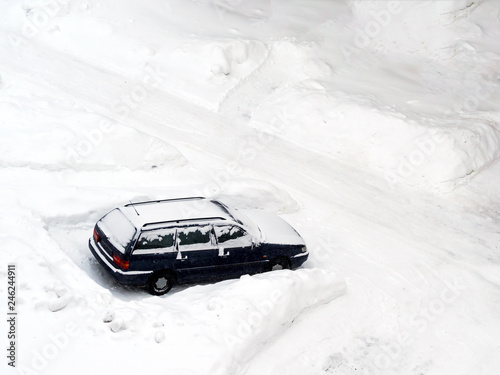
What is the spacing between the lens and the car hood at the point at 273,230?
10742 millimetres

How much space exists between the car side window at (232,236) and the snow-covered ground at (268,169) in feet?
2.44

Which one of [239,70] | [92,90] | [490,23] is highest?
[490,23]

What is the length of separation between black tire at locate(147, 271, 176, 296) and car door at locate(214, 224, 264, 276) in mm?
918

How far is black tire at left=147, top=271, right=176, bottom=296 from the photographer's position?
31.7ft

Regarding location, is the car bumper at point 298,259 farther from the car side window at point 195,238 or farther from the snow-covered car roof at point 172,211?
the car side window at point 195,238

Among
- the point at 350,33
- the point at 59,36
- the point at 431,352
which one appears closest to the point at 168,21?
the point at 59,36

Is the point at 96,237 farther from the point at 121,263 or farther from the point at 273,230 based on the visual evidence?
the point at 273,230

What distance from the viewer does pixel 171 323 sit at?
819cm

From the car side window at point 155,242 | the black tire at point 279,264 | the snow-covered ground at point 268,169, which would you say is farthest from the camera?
the black tire at point 279,264

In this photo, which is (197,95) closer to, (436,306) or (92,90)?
(92,90)

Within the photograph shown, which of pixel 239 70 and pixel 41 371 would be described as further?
pixel 239 70

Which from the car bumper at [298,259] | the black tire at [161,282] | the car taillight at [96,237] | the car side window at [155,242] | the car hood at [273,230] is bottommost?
the black tire at [161,282]

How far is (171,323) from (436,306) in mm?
5252

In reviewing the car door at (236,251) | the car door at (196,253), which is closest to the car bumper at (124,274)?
the car door at (196,253)
